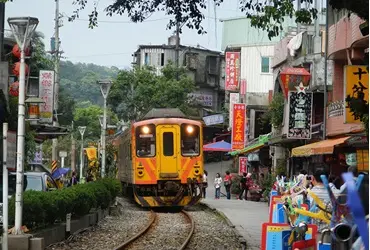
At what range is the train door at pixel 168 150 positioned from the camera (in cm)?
2464

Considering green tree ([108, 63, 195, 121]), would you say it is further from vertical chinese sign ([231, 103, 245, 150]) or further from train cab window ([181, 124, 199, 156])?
train cab window ([181, 124, 199, 156])

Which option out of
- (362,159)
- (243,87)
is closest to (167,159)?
(362,159)

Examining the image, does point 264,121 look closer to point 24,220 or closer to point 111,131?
point 111,131

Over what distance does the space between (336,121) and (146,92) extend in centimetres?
2550

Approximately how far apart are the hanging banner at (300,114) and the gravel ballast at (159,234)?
4660mm

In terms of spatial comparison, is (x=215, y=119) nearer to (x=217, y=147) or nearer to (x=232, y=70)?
(x=232, y=70)

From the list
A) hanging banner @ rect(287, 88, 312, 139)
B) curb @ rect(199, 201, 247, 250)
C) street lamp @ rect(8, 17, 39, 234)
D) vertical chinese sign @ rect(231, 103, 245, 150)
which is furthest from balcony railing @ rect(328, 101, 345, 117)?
vertical chinese sign @ rect(231, 103, 245, 150)

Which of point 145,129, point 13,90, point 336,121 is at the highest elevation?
point 13,90

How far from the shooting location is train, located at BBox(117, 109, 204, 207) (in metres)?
24.7

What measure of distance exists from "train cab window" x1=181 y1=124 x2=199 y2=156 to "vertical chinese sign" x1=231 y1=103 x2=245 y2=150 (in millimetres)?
14697

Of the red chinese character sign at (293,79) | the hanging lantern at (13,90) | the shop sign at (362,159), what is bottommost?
the shop sign at (362,159)

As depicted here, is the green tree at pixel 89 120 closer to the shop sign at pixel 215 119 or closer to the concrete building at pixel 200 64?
the concrete building at pixel 200 64

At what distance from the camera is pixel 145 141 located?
82.1 feet

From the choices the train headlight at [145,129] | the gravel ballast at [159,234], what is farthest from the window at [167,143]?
the gravel ballast at [159,234]
